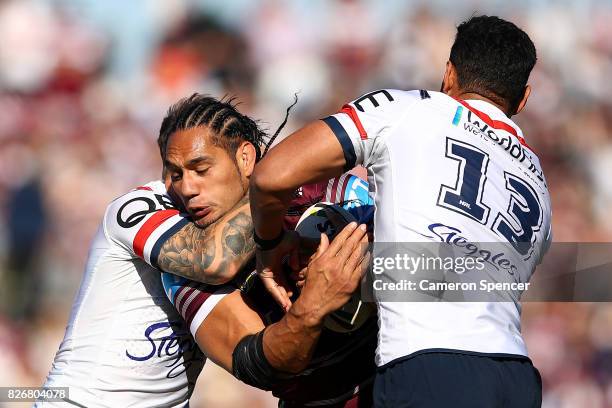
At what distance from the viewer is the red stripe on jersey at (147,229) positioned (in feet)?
12.3

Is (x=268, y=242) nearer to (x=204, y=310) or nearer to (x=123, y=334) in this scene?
(x=204, y=310)

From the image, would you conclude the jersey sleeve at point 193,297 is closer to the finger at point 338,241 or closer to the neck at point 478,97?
the finger at point 338,241

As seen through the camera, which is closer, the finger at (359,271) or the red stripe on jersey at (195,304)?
the finger at (359,271)

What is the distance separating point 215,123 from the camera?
3984mm

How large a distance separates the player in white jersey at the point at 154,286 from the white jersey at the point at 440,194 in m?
0.79

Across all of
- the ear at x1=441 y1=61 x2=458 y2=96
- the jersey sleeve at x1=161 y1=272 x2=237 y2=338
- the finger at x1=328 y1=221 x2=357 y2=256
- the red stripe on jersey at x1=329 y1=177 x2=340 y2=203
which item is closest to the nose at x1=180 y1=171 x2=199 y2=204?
the jersey sleeve at x1=161 y1=272 x2=237 y2=338

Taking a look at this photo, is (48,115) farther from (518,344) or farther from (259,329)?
(518,344)

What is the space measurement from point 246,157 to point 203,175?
0.24 meters

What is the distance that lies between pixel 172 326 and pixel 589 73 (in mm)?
5220

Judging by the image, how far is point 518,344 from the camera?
3109 mm

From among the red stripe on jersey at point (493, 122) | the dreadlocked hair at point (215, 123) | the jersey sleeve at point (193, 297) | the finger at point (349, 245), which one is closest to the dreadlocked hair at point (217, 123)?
the dreadlocked hair at point (215, 123)

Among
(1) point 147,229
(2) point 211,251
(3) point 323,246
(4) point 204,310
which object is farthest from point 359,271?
(1) point 147,229

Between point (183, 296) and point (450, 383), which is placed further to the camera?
point (183, 296)

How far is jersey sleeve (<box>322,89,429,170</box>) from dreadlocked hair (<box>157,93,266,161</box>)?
95 centimetres
